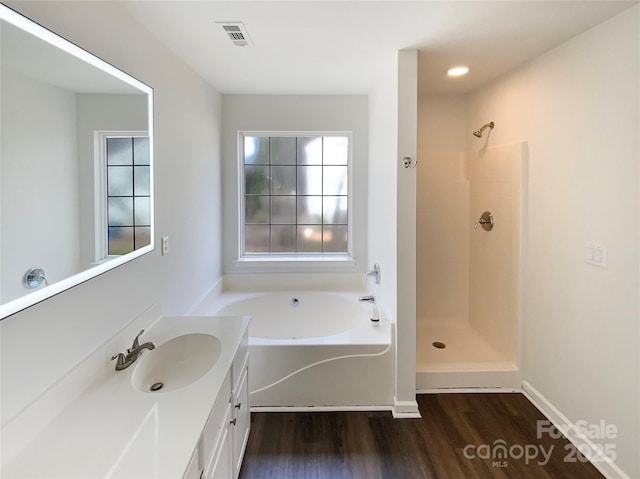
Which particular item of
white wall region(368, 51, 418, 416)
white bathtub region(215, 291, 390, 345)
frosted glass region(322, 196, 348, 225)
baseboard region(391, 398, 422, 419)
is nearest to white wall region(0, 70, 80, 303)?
white wall region(368, 51, 418, 416)

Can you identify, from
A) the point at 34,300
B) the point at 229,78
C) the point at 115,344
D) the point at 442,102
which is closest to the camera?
the point at 34,300

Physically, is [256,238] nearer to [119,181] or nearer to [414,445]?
[119,181]

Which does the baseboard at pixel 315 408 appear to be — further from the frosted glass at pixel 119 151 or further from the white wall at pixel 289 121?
the frosted glass at pixel 119 151

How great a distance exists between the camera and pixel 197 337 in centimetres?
168

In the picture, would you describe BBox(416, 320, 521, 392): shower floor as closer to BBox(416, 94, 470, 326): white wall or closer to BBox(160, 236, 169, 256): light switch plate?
BBox(416, 94, 470, 326): white wall

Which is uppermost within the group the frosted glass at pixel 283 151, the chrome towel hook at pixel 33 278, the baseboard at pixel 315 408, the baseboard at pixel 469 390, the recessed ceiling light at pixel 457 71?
the recessed ceiling light at pixel 457 71

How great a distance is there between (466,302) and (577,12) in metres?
2.46

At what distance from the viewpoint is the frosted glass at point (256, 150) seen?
334cm

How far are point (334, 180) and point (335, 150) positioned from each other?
0.99 feet

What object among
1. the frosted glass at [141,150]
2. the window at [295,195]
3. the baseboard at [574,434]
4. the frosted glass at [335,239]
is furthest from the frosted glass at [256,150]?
the baseboard at [574,434]

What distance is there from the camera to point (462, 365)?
2.55m

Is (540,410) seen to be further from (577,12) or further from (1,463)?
(1,463)

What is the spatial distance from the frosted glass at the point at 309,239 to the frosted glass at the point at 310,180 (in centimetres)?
36

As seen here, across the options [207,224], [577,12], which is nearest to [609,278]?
[577,12]
